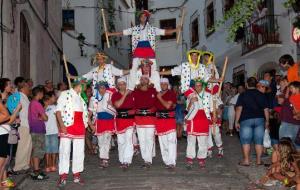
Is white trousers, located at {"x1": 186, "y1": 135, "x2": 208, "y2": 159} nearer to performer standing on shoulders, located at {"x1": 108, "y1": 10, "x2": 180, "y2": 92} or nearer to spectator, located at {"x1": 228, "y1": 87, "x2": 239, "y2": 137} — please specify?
performer standing on shoulders, located at {"x1": 108, "y1": 10, "x2": 180, "y2": 92}

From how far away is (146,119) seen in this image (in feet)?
35.3

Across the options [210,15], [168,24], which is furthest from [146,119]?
[168,24]

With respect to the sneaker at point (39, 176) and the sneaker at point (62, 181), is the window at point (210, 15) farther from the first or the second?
the sneaker at point (62, 181)

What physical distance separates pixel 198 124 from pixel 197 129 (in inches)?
4.1

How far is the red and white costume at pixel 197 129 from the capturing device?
10.8 metres

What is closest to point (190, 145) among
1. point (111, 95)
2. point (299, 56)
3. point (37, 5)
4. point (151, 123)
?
point (151, 123)

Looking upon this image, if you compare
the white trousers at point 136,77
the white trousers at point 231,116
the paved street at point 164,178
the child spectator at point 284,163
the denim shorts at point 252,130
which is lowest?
the paved street at point 164,178

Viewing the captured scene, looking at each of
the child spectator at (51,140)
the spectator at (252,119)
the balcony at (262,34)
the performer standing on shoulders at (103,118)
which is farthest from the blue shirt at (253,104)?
the balcony at (262,34)

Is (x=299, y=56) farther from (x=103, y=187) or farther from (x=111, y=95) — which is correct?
(x=103, y=187)

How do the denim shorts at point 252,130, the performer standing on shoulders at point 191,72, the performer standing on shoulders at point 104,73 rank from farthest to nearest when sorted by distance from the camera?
the performer standing on shoulders at point 104,73 → the performer standing on shoulders at point 191,72 → the denim shorts at point 252,130

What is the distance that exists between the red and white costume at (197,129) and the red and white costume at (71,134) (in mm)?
2473

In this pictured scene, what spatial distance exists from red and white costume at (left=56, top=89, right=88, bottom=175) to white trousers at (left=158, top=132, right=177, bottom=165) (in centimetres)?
202

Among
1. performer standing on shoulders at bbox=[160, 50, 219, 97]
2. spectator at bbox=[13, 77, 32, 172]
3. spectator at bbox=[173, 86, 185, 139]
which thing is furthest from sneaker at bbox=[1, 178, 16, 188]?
spectator at bbox=[173, 86, 185, 139]

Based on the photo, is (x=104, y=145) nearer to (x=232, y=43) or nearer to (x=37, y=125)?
(x=37, y=125)
